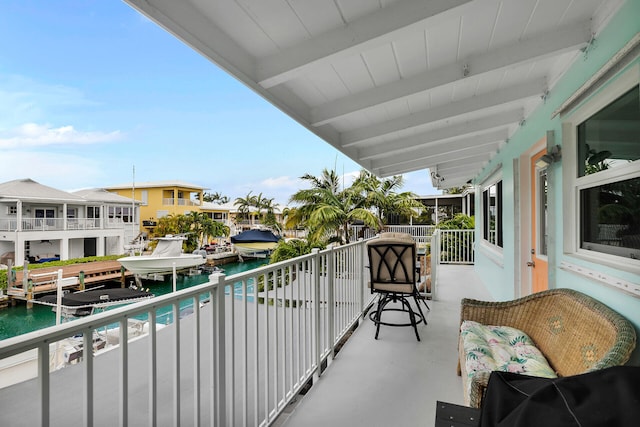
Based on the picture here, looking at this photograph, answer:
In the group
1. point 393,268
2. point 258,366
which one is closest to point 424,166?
point 393,268

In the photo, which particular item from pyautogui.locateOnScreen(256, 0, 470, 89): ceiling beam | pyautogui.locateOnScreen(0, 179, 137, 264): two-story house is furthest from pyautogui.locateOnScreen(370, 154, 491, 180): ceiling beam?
pyautogui.locateOnScreen(0, 179, 137, 264): two-story house

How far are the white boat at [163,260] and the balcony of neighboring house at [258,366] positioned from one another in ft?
44.2

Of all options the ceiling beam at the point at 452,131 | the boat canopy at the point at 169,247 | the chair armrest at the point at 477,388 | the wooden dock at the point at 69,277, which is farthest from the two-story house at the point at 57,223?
the chair armrest at the point at 477,388

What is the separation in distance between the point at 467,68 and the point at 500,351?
1985 mm

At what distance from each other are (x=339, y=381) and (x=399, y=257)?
1502 millimetres

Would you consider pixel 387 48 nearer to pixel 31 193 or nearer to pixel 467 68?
pixel 467 68

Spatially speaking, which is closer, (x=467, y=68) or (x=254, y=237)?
(x=467, y=68)

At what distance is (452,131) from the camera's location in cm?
396

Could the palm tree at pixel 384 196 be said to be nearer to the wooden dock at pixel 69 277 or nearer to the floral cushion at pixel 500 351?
the floral cushion at pixel 500 351

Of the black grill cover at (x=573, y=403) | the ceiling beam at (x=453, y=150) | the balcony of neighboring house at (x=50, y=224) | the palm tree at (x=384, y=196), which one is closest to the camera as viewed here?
the black grill cover at (x=573, y=403)

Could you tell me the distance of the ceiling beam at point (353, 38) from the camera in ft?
5.42

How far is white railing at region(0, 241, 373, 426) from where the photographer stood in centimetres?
98

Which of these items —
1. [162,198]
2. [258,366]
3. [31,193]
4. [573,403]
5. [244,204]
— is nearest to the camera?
[573,403]

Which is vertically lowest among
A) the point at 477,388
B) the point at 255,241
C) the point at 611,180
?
the point at 255,241
